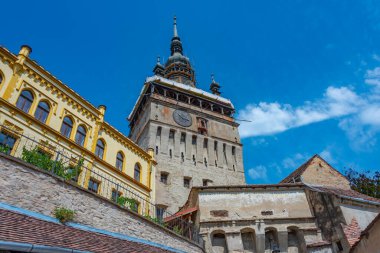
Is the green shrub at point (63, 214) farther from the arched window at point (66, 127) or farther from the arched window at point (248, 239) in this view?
the arched window at point (248, 239)

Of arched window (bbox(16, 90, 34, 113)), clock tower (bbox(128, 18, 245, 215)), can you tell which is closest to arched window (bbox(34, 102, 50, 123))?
arched window (bbox(16, 90, 34, 113))

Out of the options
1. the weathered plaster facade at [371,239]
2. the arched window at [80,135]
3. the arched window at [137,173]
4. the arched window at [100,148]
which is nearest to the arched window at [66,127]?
the arched window at [80,135]

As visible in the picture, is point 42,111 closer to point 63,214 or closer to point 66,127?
point 66,127

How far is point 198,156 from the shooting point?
37438 mm

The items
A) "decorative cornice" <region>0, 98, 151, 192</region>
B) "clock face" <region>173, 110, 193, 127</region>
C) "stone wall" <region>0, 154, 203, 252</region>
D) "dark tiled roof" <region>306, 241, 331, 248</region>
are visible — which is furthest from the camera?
"clock face" <region>173, 110, 193, 127</region>

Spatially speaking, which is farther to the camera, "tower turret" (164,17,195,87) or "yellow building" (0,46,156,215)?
"tower turret" (164,17,195,87)

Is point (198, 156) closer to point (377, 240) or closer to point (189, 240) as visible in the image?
point (189, 240)

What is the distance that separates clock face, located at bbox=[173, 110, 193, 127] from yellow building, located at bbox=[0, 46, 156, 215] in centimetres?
1419

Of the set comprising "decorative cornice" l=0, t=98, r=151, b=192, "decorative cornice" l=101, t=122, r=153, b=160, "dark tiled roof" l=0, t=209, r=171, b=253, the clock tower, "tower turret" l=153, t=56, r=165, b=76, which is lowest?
"dark tiled roof" l=0, t=209, r=171, b=253

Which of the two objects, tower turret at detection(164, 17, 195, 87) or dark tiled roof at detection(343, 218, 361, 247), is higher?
tower turret at detection(164, 17, 195, 87)

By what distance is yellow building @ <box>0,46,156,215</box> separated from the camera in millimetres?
17044

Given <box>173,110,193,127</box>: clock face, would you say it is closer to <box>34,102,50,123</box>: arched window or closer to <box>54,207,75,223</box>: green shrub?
<box>34,102,50,123</box>: arched window

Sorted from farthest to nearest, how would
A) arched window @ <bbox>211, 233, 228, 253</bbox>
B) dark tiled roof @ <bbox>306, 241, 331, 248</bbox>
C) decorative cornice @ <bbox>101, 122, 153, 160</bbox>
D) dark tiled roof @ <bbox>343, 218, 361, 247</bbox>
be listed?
1. decorative cornice @ <bbox>101, 122, 153, 160</bbox>
2. arched window @ <bbox>211, 233, 228, 253</bbox>
3. dark tiled roof @ <bbox>306, 241, 331, 248</bbox>
4. dark tiled roof @ <bbox>343, 218, 361, 247</bbox>

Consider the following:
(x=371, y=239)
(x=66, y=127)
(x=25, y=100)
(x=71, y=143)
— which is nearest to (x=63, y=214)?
(x=71, y=143)
